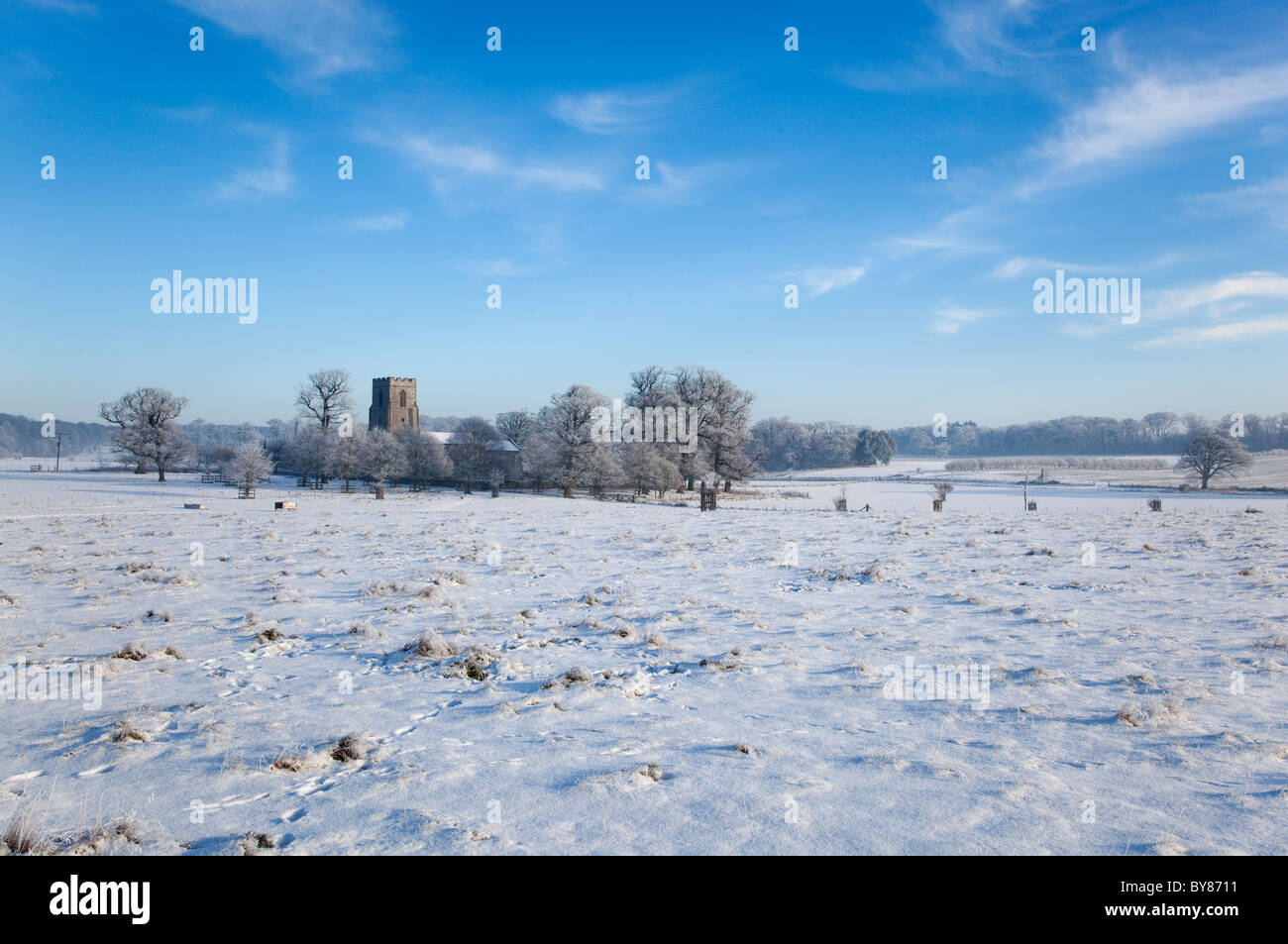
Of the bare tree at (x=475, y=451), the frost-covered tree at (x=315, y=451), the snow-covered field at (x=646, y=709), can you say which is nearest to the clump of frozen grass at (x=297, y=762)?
the snow-covered field at (x=646, y=709)

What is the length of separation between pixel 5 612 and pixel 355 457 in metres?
59.4

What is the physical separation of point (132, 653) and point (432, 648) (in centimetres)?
374

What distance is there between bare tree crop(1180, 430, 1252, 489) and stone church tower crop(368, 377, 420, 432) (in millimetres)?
104865

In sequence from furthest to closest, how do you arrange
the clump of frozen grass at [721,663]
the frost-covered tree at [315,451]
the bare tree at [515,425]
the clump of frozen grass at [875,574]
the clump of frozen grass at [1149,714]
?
the bare tree at [515,425] < the frost-covered tree at [315,451] < the clump of frozen grass at [875,574] < the clump of frozen grass at [721,663] < the clump of frozen grass at [1149,714]

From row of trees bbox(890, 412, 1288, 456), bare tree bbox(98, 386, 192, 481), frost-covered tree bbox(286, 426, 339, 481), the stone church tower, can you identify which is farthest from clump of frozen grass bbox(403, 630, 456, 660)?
row of trees bbox(890, 412, 1288, 456)

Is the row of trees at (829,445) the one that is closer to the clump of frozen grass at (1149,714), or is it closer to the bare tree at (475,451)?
the bare tree at (475,451)

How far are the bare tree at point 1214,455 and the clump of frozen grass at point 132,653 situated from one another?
9174cm

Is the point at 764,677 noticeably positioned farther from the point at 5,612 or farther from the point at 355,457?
the point at 355,457

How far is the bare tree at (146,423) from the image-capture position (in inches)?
2758

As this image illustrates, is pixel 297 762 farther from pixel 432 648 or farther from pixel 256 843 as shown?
pixel 432 648

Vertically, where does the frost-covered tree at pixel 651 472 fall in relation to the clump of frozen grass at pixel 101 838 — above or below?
above

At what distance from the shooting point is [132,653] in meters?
8.57

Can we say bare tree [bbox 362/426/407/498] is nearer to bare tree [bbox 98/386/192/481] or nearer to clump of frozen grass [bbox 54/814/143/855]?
bare tree [bbox 98/386/192/481]

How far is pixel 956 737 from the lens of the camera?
20.7 ft
